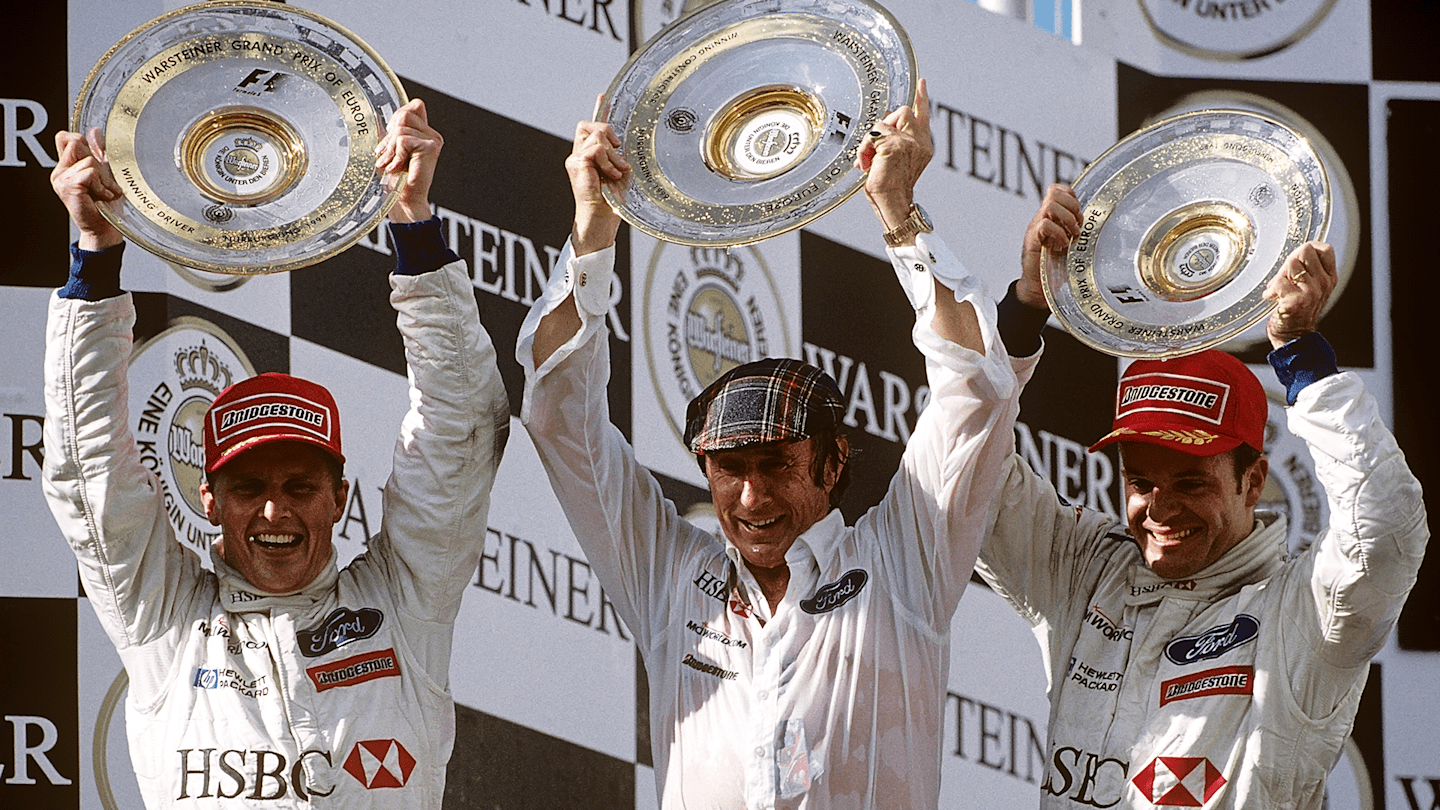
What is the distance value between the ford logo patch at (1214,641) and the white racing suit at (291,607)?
1145 mm

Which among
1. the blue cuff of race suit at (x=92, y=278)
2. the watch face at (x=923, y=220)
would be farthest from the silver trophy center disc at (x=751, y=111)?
the blue cuff of race suit at (x=92, y=278)

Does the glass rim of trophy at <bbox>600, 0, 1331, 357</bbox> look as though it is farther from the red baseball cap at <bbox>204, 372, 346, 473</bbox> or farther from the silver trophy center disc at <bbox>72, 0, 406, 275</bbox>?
the red baseball cap at <bbox>204, 372, 346, 473</bbox>

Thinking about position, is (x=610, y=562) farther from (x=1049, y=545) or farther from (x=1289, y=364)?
(x=1289, y=364)

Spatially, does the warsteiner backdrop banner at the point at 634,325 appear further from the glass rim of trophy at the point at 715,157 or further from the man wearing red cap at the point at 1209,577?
the glass rim of trophy at the point at 715,157

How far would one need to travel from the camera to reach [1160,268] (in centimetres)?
346

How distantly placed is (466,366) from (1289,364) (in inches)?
51.2

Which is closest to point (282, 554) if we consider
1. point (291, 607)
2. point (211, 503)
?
point (291, 607)

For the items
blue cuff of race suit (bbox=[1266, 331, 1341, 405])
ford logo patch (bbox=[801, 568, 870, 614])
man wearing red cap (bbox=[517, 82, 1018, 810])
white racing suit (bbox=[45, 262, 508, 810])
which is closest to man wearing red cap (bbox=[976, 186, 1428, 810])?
blue cuff of race suit (bbox=[1266, 331, 1341, 405])

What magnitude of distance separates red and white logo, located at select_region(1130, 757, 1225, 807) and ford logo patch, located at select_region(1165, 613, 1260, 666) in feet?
0.55

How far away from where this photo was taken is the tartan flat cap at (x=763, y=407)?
10.5 feet

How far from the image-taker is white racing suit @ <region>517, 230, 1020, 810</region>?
10.2 feet

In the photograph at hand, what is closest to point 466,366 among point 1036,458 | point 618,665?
point 618,665

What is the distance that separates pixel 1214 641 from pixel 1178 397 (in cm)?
42

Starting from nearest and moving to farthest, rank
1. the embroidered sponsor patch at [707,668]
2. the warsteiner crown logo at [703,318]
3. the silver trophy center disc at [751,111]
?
the embroidered sponsor patch at [707,668]
the silver trophy center disc at [751,111]
the warsteiner crown logo at [703,318]
